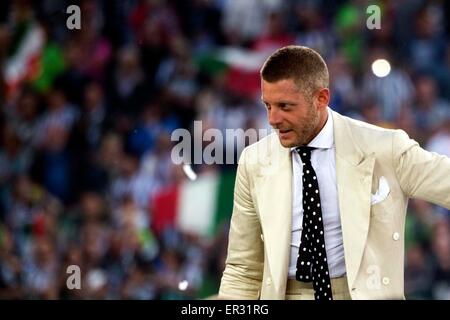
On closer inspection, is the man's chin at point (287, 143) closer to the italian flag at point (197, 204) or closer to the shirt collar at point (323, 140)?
the shirt collar at point (323, 140)

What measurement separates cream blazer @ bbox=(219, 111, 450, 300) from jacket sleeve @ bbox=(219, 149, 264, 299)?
0.01 meters

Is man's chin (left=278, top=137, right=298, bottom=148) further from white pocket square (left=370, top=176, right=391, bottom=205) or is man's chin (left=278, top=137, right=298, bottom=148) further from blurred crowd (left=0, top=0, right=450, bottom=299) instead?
blurred crowd (left=0, top=0, right=450, bottom=299)

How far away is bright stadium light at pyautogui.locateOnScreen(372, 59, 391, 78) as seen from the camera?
6609 mm

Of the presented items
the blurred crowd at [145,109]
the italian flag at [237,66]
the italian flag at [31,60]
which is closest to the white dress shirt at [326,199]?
the blurred crowd at [145,109]

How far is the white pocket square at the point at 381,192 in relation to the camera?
3271mm

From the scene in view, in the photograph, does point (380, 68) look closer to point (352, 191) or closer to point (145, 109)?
point (145, 109)

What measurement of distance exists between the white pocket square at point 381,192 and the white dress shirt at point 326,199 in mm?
109

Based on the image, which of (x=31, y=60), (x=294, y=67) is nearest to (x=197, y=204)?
(x=31, y=60)

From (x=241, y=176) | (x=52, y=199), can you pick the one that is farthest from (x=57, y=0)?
(x=241, y=176)

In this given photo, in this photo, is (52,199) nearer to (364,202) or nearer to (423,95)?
(423,95)

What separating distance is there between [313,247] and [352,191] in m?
0.20

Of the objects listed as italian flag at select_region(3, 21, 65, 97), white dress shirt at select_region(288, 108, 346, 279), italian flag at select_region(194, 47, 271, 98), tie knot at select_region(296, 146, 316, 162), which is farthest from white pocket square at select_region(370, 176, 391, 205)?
italian flag at select_region(3, 21, 65, 97)

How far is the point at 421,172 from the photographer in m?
3.22

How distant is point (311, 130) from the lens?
330cm
